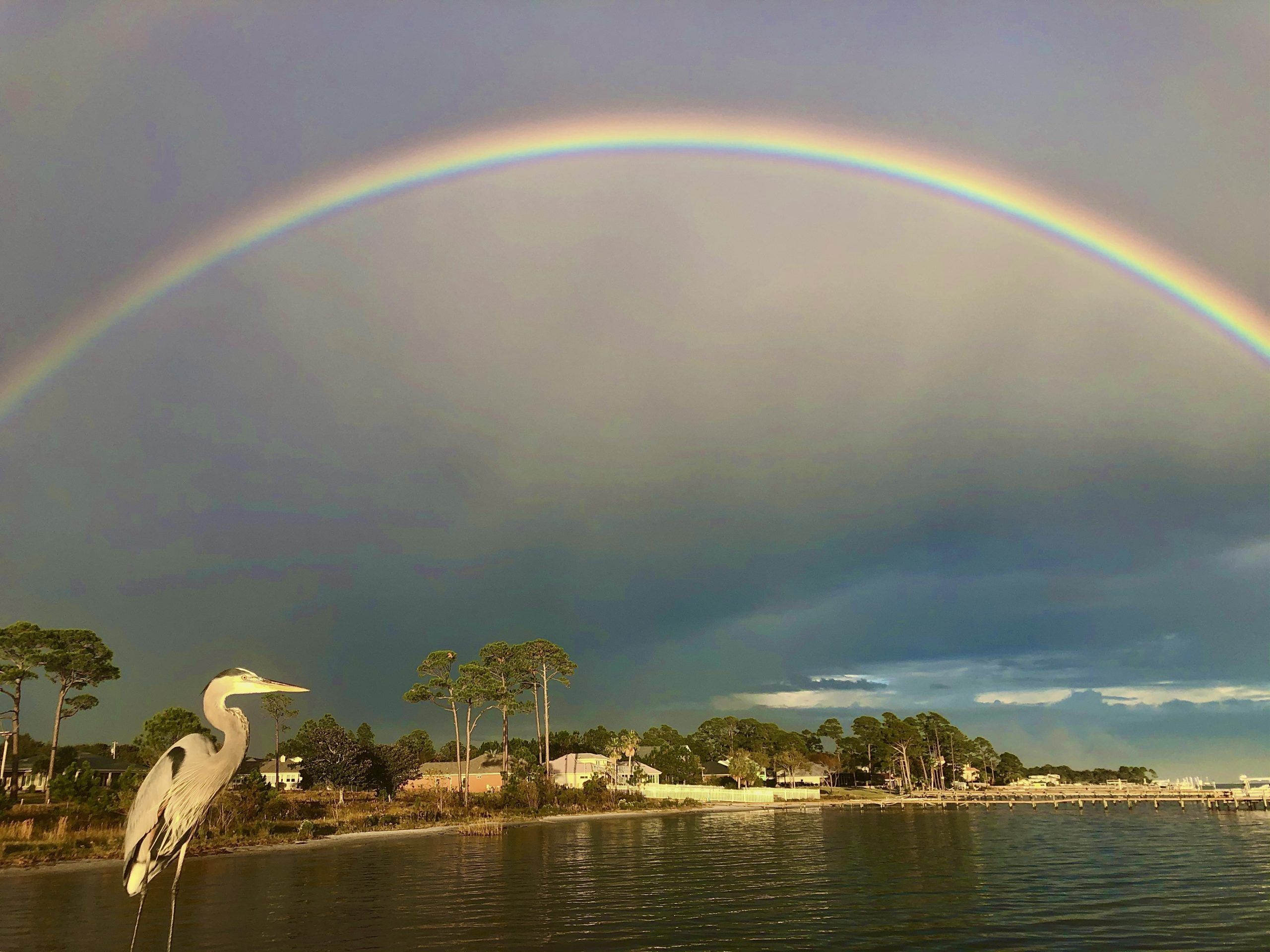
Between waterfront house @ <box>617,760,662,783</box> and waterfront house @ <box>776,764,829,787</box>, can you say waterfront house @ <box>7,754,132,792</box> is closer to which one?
waterfront house @ <box>617,760,662,783</box>

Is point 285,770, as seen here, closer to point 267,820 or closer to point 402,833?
point 267,820

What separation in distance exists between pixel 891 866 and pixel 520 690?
54.8m

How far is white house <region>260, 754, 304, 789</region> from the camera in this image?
376ft

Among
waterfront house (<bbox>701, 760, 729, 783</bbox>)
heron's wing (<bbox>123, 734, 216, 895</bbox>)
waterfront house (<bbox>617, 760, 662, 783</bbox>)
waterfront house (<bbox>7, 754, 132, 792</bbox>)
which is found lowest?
waterfront house (<bbox>701, 760, 729, 783</bbox>)

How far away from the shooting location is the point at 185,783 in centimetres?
1110

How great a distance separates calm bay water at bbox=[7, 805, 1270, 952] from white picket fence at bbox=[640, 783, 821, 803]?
44.6 metres

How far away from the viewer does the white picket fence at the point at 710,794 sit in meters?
89.8

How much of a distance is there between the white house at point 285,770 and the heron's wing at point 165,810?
112 meters

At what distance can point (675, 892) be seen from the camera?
82.8 feet

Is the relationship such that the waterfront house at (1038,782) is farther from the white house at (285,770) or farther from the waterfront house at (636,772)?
the white house at (285,770)

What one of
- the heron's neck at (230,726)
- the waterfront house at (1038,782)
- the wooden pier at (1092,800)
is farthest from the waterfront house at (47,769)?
the waterfront house at (1038,782)

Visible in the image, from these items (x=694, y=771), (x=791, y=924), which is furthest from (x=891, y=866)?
(x=694, y=771)

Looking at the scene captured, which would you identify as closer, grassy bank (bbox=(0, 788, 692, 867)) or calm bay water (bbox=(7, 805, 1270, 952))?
calm bay water (bbox=(7, 805, 1270, 952))

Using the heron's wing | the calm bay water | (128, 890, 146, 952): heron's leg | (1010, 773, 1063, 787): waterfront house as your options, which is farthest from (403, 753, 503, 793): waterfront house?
(1010, 773, 1063, 787): waterfront house
